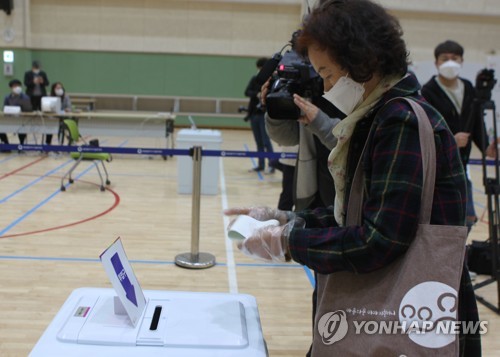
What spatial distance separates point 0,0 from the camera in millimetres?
14008

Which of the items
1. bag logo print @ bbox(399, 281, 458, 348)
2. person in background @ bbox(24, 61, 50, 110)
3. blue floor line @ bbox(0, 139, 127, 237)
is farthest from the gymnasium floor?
person in background @ bbox(24, 61, 50, 110)

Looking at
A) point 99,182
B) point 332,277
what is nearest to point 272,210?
point 332,277

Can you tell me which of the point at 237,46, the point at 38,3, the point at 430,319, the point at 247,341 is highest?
the point at 38,3

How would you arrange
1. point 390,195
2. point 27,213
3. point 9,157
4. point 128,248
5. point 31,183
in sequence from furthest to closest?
1. point 9,157
2. point 31,183
3. point 27,213
4. point 128,248
5. point 390,195

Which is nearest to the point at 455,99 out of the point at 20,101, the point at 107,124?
the point at 107,124

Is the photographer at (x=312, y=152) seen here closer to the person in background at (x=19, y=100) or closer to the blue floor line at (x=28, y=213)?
the blue floor line at (x=28, y=213)

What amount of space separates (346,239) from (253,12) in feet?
48.9

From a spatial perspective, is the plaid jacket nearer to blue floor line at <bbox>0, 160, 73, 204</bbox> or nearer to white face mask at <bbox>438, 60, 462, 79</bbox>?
white face mask at <bbox>438, 60, 462, 79</bbox>

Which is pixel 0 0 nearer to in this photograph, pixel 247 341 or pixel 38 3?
pixel 38 3

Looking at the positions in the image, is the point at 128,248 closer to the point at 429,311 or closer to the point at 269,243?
the point at 269,243

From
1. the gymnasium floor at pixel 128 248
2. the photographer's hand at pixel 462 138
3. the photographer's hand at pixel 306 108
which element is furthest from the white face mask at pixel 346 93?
the photographer's hand at pixel 462 138

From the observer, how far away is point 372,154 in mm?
1114

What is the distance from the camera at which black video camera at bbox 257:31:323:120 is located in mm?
2219

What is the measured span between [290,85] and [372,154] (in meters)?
1.23
